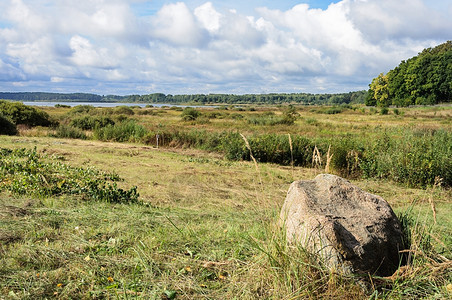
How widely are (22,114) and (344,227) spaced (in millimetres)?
28767

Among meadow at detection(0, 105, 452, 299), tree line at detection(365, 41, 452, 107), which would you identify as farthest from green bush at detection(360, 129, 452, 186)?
tree line at detection(365, 41, 452, 107)

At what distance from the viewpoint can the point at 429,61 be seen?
7206 centimetres

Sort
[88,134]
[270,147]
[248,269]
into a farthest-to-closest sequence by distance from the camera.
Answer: [88,134], [270,147], [248,269]

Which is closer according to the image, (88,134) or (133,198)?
(133,198)

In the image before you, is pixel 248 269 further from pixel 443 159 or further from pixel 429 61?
pixel 429 61

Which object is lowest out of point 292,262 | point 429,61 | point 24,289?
point 24,289

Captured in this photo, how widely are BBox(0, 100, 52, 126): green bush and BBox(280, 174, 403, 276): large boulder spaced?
26972mm

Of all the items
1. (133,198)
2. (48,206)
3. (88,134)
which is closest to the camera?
(48,206)

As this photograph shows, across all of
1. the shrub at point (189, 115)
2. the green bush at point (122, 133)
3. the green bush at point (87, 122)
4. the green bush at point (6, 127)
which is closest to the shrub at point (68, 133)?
the green bush at point (122, 133)

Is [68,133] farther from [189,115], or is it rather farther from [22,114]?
[189,115]

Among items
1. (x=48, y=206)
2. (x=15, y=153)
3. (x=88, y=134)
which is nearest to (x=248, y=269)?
(x=48, y=206)

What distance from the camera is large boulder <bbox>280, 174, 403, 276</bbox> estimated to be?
3037mm

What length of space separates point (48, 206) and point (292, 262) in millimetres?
4594

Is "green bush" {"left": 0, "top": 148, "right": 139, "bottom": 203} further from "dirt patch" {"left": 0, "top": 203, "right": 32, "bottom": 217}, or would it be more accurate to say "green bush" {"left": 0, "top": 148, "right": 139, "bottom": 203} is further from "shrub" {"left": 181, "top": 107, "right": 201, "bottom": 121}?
"shrub" {"left": 181, "top": 107, "right": 201, "bottom": 121}
